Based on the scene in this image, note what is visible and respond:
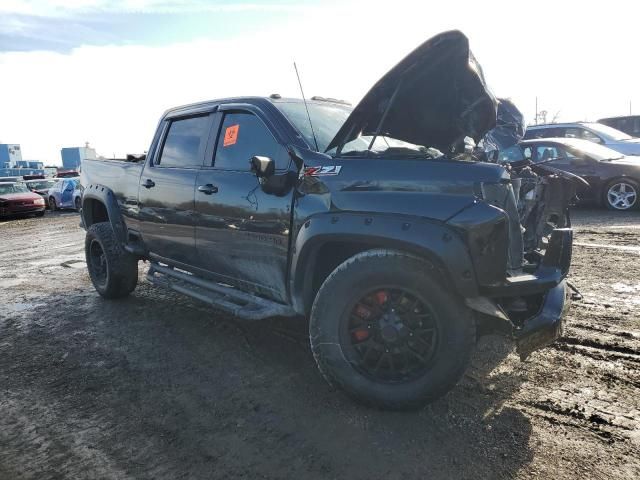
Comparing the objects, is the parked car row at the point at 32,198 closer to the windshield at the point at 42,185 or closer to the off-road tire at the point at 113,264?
the windshield at the point at 42,185

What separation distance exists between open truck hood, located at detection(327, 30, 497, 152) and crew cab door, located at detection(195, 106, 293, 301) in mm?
587

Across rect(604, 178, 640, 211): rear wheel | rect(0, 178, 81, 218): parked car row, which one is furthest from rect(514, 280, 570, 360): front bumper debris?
rect(0, 178, 81, 218): parked car row

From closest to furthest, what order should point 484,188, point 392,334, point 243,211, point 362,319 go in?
point 484,188 < point 392,334 < point 362,319 < point 243,211

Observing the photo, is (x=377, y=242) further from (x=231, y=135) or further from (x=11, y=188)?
(x=11, y=188)

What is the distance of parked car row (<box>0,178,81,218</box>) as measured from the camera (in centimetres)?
1878

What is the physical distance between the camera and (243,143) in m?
3.81

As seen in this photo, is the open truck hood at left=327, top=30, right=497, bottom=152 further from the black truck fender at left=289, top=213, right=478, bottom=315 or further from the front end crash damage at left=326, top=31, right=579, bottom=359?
the black truck fender at left=289, top=213, right=478, bottom=315

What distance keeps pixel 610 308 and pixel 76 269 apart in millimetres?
7129

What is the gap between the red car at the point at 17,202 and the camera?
18719 millimetres

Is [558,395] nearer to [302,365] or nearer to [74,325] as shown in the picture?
[302,365]

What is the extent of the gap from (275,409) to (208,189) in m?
1.78

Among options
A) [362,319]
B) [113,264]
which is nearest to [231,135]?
[362,319]

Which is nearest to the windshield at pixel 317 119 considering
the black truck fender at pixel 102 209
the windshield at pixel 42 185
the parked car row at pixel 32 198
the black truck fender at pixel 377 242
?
the black truck fender at pixel 377 242

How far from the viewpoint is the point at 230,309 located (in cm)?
361
